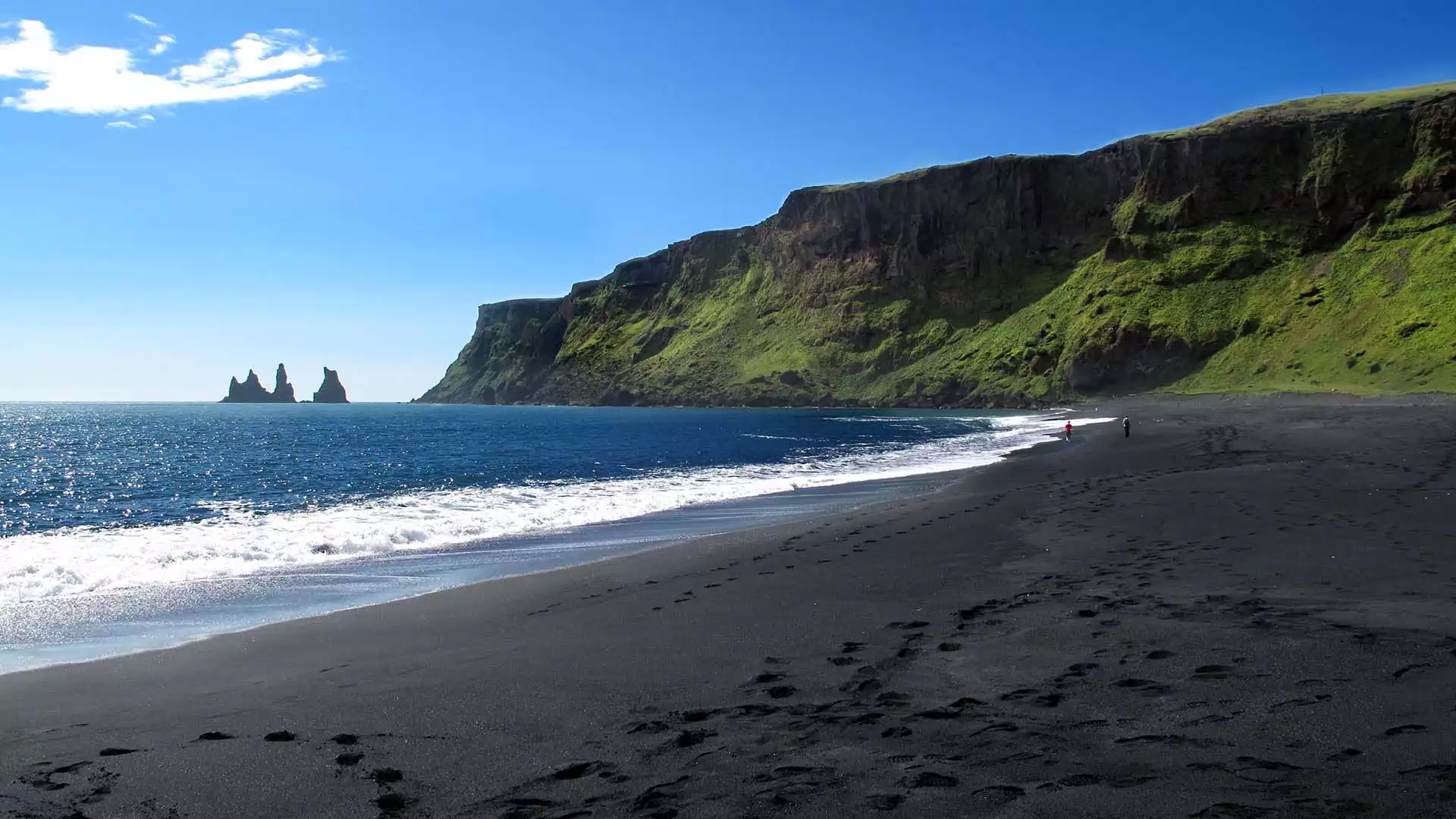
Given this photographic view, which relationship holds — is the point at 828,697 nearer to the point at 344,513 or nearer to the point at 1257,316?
the point at 344,513

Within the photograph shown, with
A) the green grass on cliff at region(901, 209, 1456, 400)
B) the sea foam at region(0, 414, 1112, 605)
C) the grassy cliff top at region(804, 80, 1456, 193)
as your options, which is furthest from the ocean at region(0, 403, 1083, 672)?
the grassy cliff top at region(804, 80, 1456, 193)

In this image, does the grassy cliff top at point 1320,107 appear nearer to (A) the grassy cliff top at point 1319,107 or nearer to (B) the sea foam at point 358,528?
(A) the grassy cliff top at point 1319,107

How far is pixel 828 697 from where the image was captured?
5.96 m

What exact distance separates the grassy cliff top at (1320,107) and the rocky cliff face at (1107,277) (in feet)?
1.47

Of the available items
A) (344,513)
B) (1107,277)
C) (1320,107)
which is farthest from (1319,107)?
(344,513)

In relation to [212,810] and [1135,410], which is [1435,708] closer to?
[212,810]

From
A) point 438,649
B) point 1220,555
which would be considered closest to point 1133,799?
point 438,649

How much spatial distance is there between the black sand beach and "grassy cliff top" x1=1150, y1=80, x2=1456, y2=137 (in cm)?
11694

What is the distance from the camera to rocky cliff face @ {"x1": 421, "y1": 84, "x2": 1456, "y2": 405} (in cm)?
8594

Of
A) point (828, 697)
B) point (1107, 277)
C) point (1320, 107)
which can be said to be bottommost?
point (828, 697)

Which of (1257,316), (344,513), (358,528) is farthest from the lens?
(1257,316)

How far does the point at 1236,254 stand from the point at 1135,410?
142ft

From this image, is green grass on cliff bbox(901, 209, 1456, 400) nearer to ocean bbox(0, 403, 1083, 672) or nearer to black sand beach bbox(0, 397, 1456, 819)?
ocean bbox(0, 403, 1083, 672)

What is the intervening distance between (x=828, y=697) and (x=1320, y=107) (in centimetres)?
13329
